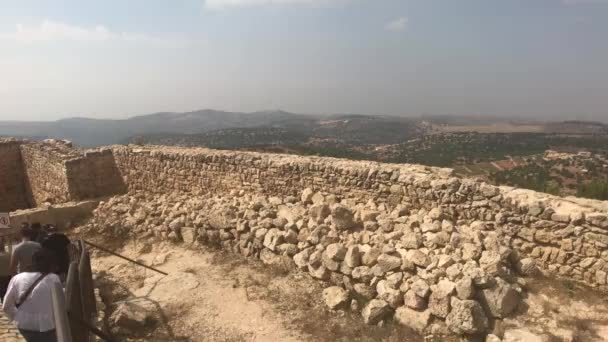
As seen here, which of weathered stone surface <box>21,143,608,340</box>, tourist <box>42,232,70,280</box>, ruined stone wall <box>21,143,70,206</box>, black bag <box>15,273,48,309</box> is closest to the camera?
black bag <box>15,273,48,309</box>

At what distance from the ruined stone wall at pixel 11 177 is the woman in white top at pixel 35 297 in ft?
54.2

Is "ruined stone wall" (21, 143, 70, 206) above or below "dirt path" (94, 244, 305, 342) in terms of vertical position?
above

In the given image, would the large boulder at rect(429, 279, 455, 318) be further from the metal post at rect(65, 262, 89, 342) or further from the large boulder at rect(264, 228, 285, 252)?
the metal post at rect(65, 262, 89, 342)

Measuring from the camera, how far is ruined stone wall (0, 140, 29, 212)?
56.5 feet

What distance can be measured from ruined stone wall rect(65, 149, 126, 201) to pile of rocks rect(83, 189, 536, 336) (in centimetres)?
383

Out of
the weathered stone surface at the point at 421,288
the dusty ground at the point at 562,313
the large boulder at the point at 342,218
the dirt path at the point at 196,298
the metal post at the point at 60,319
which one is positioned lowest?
the dirt path at the point at 196,298

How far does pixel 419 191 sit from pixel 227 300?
4.39 metres

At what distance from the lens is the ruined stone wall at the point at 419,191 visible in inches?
265

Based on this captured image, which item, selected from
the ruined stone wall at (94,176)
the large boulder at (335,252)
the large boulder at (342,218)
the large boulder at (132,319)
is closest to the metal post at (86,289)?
the large boulder at (132,319)

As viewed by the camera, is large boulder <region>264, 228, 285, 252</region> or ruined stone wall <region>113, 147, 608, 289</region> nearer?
ruined stone wall <region>113, 147, 608, 289</region>

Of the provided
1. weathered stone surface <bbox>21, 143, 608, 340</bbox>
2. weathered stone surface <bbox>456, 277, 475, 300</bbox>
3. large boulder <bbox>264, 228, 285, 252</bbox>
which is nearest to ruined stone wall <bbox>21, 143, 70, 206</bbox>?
weathered stone surface <bbox>21, 143, 608, 340</bbox>

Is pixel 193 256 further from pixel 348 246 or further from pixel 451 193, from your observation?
pixel 451 193

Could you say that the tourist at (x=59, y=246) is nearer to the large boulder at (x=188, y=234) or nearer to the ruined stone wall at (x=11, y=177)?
the large boulder at (x=188, y=234)

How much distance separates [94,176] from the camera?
46.7ft
